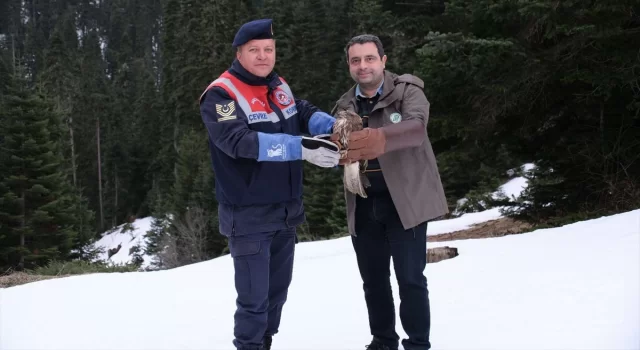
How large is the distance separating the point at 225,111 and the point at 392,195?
3.49 ft

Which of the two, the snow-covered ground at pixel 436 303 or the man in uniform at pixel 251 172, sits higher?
the man in uniform at pixel 251 172

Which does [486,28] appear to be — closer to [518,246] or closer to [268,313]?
[518,246]

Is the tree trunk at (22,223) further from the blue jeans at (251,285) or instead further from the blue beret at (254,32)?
the blue beret at (254,32)

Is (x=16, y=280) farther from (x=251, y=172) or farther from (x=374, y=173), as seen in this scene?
(x=374, y=173)

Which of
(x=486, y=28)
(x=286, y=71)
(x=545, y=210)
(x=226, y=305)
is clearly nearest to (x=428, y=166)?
(x=226, y=305)

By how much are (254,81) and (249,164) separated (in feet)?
1.57

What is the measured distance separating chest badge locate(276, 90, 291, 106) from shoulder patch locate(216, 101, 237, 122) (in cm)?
39

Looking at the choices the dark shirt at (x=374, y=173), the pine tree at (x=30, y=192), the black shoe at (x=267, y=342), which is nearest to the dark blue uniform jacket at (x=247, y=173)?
the dark shirt at (x=374, y=173)

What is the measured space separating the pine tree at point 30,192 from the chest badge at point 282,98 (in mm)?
20028

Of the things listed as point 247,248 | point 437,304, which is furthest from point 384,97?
point 437,304

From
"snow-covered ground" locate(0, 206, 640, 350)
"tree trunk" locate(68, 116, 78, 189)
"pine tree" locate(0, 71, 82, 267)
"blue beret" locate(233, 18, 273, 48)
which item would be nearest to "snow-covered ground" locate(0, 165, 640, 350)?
"snow-covered ground" locate(0, 206, 640, 350)

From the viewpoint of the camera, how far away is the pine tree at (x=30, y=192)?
21.2 metres

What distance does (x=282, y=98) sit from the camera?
3.27 metres

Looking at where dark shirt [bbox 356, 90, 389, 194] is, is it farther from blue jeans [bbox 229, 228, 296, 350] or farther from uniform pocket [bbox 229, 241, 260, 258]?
uniform pocket [bbox 229, 241, 260, 258]
